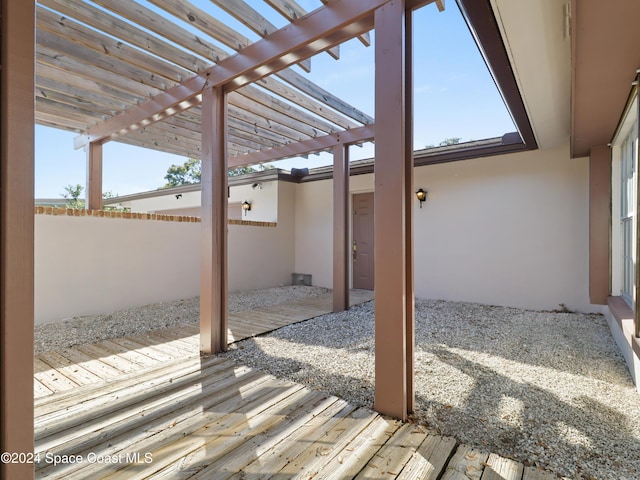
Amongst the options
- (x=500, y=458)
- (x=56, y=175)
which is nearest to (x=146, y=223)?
(x=500, y=458)

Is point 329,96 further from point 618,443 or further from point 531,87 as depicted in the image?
point 618,443

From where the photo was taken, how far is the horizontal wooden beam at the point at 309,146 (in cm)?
454

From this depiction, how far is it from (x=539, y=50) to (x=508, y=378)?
2.55 m

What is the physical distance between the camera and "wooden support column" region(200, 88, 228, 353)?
9.93ft

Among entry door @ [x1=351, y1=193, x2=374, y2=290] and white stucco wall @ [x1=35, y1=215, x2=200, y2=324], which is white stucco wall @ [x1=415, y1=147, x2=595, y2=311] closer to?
entry door @ [x1=351, y1=193, x2=374, y2=290]

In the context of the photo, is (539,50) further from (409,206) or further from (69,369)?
(69,369)

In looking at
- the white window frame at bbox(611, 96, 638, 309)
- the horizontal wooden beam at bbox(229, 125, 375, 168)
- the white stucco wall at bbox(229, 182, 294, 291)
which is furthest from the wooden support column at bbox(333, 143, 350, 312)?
the white window frame at bbox(611, 96, 638, 309)

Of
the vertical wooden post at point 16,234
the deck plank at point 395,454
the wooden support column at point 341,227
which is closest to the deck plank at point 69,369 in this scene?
the vertical wooden post at point 16,234

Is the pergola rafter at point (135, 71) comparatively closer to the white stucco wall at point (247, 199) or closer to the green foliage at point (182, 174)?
the white stucco wall at point (247, 199)

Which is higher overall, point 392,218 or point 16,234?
point 392,218

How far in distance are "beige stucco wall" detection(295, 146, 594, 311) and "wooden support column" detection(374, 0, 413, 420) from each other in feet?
12.9

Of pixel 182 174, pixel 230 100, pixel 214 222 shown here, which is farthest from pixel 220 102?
pixel 182 174

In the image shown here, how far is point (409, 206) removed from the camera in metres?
2.00

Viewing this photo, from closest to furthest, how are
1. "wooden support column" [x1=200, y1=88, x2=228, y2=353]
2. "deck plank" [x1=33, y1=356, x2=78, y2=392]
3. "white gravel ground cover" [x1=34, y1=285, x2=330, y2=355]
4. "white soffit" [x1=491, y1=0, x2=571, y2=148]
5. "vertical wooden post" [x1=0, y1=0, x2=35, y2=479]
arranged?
"vertical wooden post" [x1=0, y1=0, x2=35, y2=479]
"white soffit" [x1=491, y1=0, x2=571, y2=148]
"deck plank" [x1=33, y1=356, x2=78, y2=392]
"wooden support column" [x1=200, y1=88, x2=228, y2=353]
"white gravel ground cover" [x1=34, y1=285, x2=330, y2=355]
